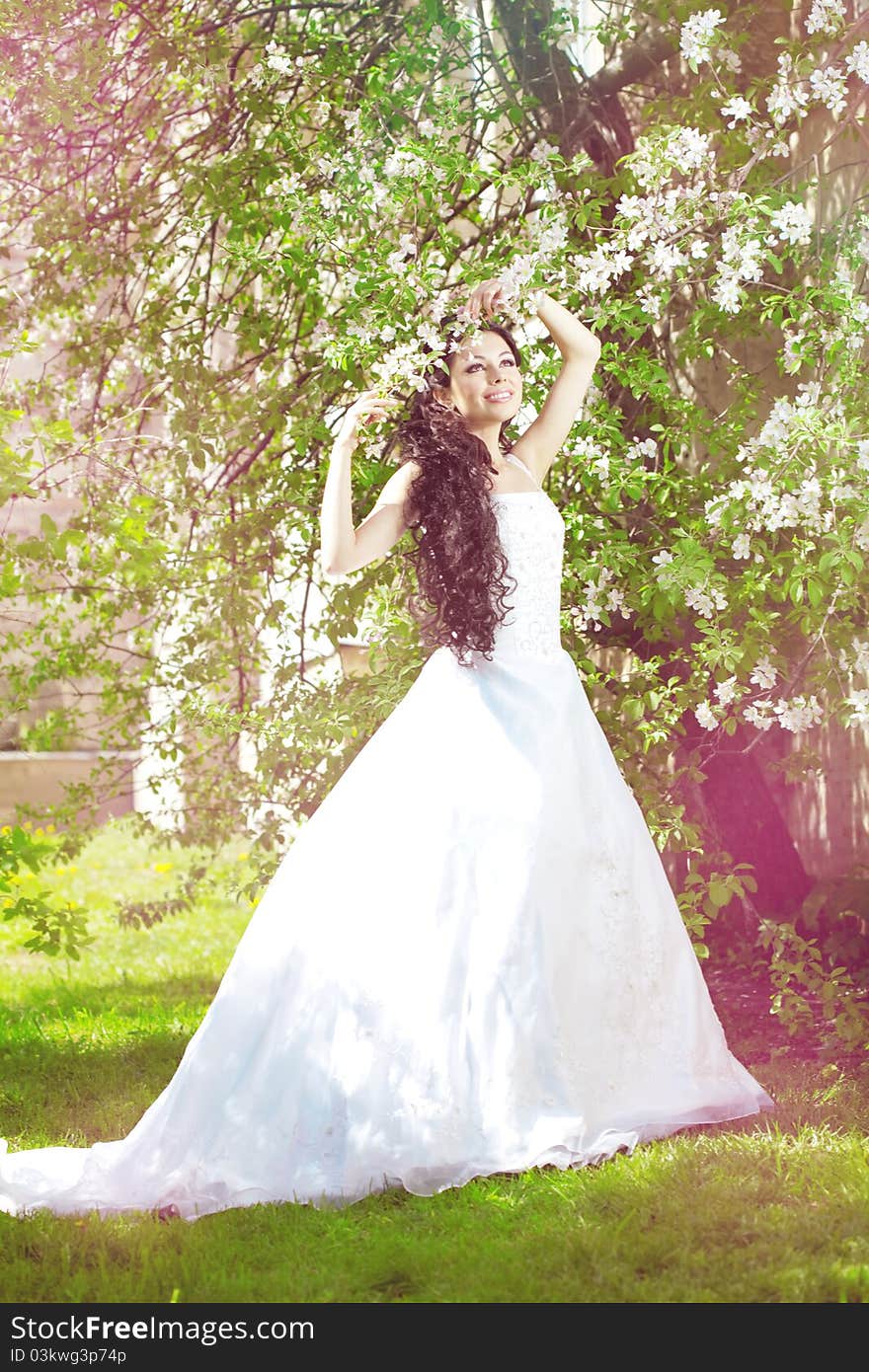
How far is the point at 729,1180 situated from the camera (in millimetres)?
3109

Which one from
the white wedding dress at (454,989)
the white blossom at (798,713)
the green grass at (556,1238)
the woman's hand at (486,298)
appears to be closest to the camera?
the green grass at (556,1238)

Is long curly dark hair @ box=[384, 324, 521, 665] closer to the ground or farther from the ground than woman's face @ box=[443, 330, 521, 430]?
closer to the ground

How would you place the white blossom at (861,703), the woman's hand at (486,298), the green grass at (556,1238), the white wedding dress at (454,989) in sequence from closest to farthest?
the green grass at (556,1238) < the white wedding dress at (454,989) < the white blossom at (861,703) < the woman's hand at (486,298)

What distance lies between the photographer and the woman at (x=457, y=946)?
10.4 ft

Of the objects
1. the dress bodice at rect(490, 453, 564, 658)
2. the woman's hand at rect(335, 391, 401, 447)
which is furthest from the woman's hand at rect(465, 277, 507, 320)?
the dress bodice at rect(490, 453, 564, 658)

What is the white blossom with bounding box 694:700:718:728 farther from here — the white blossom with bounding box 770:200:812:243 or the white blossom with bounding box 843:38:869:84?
the white blossom with bounding box 843:38:869:84

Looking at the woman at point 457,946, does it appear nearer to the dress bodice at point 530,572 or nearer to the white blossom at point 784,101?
the dress bodice at point 530,572

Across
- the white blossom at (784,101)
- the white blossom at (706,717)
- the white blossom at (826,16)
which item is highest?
the white blossom at (826,16)

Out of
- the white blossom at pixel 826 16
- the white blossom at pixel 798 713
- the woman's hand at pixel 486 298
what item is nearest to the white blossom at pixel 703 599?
the white blossom at pixel 798 713

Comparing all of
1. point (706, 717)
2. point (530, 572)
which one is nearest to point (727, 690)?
point (706, 717)

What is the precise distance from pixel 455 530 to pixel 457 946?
1.00 metres

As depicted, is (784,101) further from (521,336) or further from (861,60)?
(521,336)

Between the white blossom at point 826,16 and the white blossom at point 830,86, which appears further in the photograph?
the white blossom at point 826,16

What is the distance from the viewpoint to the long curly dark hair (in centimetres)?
355
